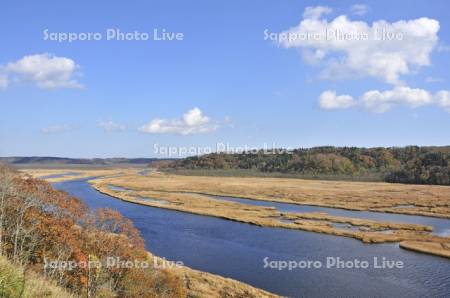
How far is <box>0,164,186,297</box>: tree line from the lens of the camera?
950 inches

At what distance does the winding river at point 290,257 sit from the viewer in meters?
32.3

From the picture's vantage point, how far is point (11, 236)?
24.2m

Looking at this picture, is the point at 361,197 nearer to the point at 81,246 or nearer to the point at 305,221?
the point at 305,221

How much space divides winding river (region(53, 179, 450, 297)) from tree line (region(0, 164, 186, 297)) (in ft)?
28.8

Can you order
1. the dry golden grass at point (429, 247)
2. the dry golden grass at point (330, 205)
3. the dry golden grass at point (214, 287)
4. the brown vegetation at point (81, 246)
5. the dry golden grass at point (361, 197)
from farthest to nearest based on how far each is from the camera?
the dry golden grass at point (361, 197), the dry golden grass at point (330, 205), the dry golden grass at point (429, 247), the dry golden grass at point (214, 287), the brown vegetation at point (81, 246)

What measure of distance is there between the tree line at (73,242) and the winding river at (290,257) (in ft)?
28.8

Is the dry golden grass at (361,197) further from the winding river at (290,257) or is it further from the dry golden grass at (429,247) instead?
the dry golden grass at (429,247)

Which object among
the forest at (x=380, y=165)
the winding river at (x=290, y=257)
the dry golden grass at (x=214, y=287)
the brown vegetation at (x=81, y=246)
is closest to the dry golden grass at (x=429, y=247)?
the winding river at (x=290, y=257)

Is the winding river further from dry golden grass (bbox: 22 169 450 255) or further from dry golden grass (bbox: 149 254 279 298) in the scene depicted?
dry golden grass (bbox: 22 169 450 255)

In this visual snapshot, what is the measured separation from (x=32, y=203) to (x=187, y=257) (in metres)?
17.1

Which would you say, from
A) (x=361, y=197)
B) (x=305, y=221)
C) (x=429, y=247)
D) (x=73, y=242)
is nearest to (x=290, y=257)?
(x=429, y=247)

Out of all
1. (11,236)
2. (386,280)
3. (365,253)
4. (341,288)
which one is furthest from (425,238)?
(11,236)

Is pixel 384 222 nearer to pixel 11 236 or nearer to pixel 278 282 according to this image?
pixel 278 282

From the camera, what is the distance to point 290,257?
4094 cm
